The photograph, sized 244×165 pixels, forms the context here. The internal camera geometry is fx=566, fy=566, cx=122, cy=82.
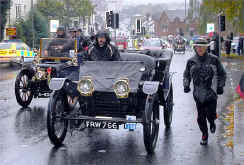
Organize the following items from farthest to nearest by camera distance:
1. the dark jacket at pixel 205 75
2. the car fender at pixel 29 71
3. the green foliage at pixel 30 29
Answer: the green foliage at pixel 30 29 < the car fender at pixel 29 71 < the dark jacket at pixel 205 75

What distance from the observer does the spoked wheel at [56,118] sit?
29.0 ft

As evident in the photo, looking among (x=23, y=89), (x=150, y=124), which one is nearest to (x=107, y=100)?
(x=150, y=124)

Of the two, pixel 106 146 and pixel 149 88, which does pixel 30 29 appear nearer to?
pixel 106 146

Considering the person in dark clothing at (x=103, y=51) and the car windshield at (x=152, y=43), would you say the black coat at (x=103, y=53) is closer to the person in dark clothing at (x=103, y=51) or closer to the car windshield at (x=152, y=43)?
the person in dark clothing at (x=103, y=51)

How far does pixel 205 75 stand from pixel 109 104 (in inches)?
65.2

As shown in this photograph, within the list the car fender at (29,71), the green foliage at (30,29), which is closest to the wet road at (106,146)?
the car fender at (29,71)

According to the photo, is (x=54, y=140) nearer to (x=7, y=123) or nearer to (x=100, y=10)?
(x=7, y=123)

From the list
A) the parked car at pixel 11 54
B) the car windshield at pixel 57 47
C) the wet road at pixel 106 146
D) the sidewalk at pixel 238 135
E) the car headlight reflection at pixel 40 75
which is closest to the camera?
the wet road at pixel 106 146

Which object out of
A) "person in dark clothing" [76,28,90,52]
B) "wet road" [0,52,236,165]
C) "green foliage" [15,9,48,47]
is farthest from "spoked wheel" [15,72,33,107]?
"green foliage" [15,9,48,47]

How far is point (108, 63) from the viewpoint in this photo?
31.9 feet

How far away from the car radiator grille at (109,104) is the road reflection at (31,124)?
4.75 feet

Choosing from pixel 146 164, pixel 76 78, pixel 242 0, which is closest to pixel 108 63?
pixel 76 78

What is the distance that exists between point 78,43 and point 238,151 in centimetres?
708

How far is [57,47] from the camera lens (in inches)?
583
